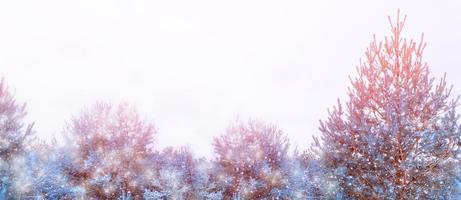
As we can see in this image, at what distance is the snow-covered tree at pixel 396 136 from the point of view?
11875 millimetres

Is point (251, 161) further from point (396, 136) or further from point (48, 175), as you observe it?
point (396, 136)

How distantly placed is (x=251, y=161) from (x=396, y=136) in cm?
1779

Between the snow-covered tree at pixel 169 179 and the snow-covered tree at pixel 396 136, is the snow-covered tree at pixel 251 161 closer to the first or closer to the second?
the snow-covered tree at pixel 169 179

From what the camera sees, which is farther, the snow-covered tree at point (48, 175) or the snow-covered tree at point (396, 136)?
the snow-covered tree at point (48, 175)

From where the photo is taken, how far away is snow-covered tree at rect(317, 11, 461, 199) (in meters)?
11.9

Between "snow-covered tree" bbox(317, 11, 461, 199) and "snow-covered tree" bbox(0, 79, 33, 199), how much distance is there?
19829mm

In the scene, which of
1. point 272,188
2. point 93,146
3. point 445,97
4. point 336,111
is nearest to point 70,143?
point 93,146

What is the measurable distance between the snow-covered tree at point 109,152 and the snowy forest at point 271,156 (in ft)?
0.22

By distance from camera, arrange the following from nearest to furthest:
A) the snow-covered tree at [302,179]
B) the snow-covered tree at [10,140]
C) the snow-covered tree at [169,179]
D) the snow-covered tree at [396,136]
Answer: the snow-covered tree at [396,136] → the snow-covered tree at [10,140] → the snow-covered tree at [302,179] → the snow-covered tree at [169,179]

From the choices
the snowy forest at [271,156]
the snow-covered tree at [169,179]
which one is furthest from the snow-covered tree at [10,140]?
the snow-covered tree at [169,179]

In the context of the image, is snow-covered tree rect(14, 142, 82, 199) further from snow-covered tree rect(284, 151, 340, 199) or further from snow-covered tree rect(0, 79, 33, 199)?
snow-covered tree rect(284, 151, 340, 199)

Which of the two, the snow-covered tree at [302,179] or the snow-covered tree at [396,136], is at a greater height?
the snow-covered tree at [302,179]

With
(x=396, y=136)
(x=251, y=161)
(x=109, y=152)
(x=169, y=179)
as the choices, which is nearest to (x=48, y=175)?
(x=109, y=152)

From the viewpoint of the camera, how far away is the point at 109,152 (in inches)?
1171
